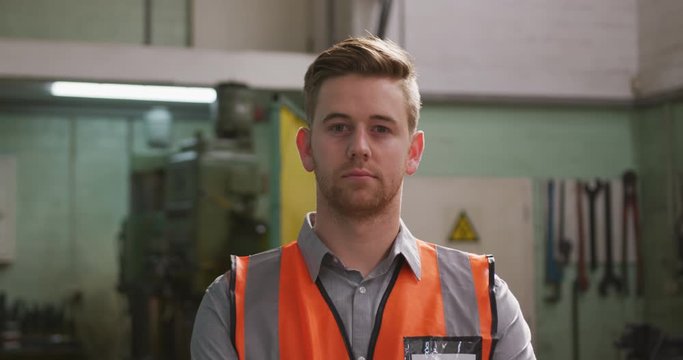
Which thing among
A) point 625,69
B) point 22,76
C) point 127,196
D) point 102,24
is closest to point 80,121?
point 127,196

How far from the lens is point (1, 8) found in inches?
250

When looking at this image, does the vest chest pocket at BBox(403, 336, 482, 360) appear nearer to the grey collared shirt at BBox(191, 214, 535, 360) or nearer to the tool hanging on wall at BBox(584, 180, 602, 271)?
the grey collared shirt at BBox(191, 214, 535, 360)

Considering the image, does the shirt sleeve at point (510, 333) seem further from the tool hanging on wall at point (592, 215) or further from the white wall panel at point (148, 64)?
the tool hanging on wall at point (592, 215)

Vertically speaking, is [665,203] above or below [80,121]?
below

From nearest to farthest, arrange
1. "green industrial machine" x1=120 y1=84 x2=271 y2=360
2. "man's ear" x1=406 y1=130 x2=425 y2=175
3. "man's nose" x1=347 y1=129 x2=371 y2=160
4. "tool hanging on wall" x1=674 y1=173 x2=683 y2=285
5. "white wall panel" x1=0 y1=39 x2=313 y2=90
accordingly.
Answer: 1. "man's nose" x1=347 y1=129 x2=371 y2=160
2. "man's ear" x1=406 y1=130 x2=425 y2=175
3. "green industrial machine" x1=120 y1=84 x2=271 y2=360
4. "white wall panel" x1=0 y1=39 x2=313 y2=90
5. "tool hanging on wall" x1=674 y1=173 x2=683 y2=285

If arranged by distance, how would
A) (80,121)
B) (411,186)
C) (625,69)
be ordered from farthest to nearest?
(80,121) < (625,69) < (411,186)

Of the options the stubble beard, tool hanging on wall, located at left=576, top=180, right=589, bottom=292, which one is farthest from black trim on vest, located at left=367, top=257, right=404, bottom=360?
tool hanging on wall, located at left=576, top=180, right=589, bottom=292

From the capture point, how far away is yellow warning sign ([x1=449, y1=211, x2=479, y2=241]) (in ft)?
20.9

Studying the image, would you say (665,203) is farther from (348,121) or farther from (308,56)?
(348,121)

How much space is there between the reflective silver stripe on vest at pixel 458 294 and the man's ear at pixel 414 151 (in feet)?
0.59

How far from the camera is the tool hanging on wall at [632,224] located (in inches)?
263

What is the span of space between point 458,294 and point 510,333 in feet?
0.38

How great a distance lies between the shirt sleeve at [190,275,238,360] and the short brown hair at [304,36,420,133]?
0.36 meters

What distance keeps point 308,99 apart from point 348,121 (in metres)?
0.13
